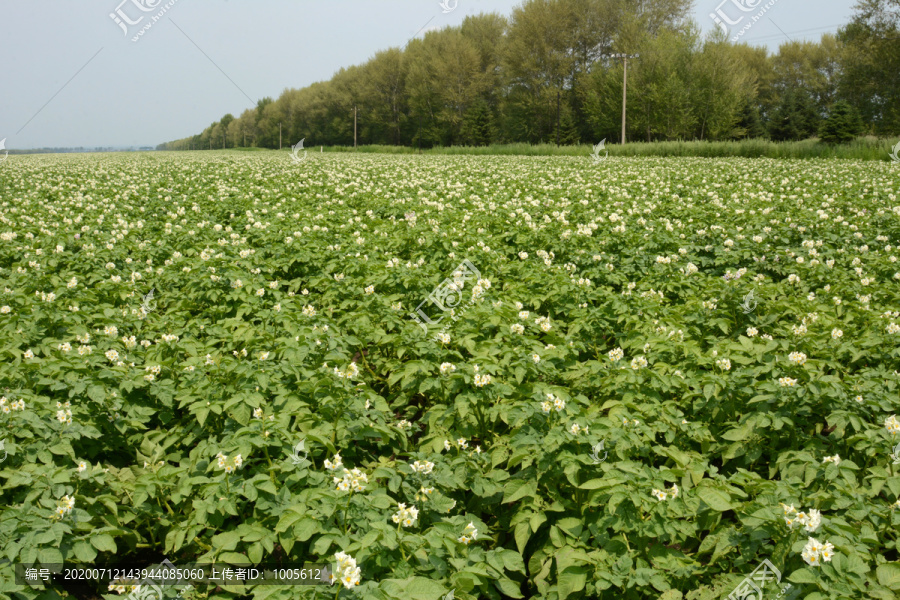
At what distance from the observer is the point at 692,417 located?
3764 mm

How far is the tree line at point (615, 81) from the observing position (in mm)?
43938

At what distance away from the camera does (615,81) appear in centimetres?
4775

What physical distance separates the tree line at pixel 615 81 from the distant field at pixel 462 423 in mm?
35229

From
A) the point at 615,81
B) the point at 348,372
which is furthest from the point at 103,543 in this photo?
the point at 615,81

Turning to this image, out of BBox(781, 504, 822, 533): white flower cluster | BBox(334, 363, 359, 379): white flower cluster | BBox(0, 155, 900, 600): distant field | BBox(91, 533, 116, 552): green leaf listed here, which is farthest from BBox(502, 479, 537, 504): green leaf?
BBox(91, 533, 116, 552): green leaf

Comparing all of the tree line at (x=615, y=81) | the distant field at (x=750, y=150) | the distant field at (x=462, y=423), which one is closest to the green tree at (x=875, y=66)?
the tree line at (x=615, y=81)

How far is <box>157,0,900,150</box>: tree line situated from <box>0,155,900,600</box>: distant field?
35229 millimetres

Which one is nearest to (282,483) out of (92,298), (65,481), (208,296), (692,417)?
(65,481)

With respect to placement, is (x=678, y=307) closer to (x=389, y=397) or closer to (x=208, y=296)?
(x=389, y=397)

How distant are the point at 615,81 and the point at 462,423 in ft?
167

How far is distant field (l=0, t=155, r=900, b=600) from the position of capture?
7.98 feet

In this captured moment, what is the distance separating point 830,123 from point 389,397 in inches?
1479

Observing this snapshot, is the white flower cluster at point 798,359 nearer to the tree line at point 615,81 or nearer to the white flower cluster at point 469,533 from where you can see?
the white flower cluster at point 469,533

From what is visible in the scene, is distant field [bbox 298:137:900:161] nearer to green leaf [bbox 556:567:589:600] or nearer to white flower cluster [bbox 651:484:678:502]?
white flower cluster [bbox 651:484:678:502]
